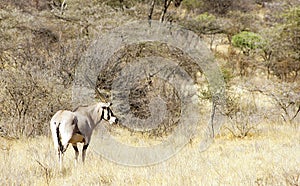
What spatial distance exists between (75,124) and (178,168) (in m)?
1.73

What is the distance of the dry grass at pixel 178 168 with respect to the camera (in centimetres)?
479

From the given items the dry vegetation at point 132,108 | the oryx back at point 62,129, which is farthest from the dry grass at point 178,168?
the oryx back at point 62,129

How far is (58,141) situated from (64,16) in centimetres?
1119

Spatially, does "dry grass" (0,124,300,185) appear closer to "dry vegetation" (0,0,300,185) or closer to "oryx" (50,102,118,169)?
"dry vegetation" (0,0,300,185)

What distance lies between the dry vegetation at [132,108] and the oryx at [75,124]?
33 cm

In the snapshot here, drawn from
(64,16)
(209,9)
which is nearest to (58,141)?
(64,16)

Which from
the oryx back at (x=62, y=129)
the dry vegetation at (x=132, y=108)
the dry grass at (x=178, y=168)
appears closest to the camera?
the dry grass at (x=178, y=168)

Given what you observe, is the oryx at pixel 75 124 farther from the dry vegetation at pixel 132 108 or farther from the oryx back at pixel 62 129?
the dry vegetation at pixel 132 108

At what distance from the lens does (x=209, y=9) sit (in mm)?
34219

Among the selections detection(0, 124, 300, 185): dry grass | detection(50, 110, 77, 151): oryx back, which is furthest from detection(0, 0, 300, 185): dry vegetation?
detection(50, 110, 77, 151): oryx back

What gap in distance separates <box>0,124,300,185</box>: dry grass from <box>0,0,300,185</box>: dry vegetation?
0.05ft

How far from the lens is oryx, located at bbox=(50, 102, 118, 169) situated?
5.94m

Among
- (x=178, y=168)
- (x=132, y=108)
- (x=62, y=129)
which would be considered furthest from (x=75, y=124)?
(x=132, y=108)

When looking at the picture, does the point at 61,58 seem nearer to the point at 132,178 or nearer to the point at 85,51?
the point at 85,51
